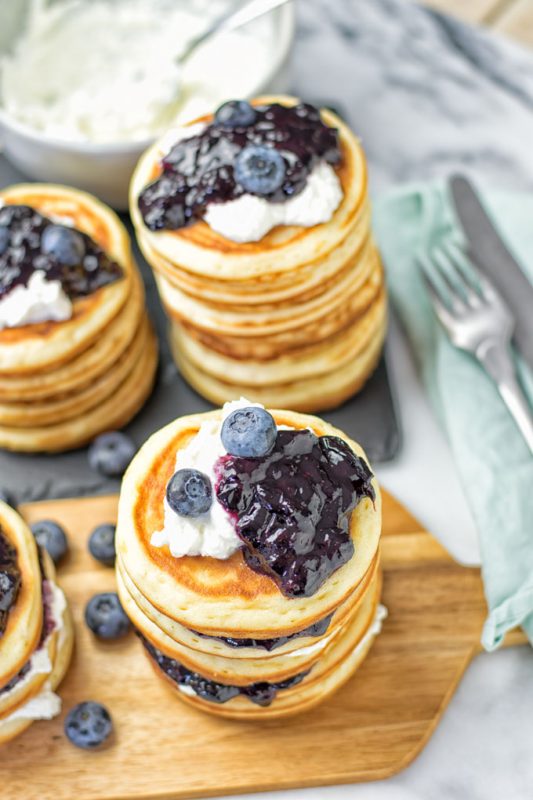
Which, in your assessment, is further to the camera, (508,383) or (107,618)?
(508,383)

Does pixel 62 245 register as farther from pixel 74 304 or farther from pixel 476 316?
pixel 476 316

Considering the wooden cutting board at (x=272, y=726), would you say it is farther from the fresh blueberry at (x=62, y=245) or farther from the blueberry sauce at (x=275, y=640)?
the fresh blueberry at (x=62, y=245)

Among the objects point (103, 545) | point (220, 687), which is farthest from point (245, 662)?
point (103, 545)

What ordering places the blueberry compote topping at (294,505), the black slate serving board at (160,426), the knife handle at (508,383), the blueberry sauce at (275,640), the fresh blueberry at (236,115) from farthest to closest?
the black slate serving board at (160,426) < the knife handle at (508,383) < the fresh blueberry at (236,115) < the blueberry sauce at (275,640) < the blueberry compote topping at (294,505)

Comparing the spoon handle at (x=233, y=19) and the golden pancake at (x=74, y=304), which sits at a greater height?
the spoon handle at (x=233, y=19)

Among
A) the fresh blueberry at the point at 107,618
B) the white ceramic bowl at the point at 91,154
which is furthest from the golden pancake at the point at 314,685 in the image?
the white ceramic bowl at the point at 91,154

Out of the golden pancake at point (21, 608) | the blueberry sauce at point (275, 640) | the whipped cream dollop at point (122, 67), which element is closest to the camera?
the blueberry sauce at point (275, 640)

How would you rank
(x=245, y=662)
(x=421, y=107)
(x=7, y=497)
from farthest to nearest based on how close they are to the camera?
(x=421, y=107)
(x=7, y=497)
(x=245, y=662)

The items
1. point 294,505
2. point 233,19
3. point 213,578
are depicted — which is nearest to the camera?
point 294,505
